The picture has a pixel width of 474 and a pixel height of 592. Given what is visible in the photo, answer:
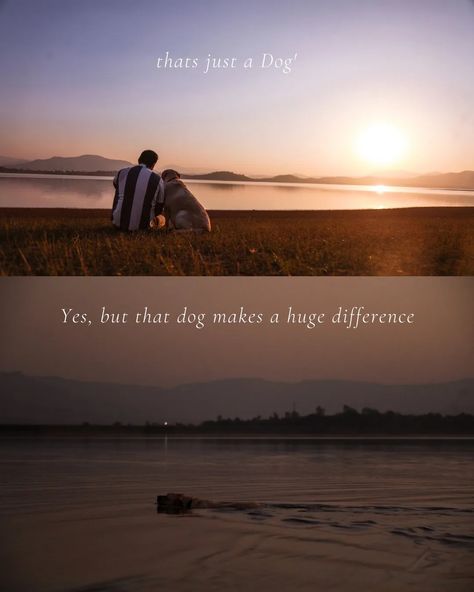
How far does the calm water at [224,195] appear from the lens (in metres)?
6.24

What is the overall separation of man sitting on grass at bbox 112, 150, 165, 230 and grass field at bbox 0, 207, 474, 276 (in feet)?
0.23

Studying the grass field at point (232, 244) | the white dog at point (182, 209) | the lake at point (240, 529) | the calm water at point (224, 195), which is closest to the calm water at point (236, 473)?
the lake at point (240, 529)

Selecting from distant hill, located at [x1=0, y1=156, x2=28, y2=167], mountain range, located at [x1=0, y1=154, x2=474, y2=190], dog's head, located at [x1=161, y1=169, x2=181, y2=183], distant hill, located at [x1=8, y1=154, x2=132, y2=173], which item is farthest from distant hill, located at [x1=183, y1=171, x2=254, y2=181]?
distant hill, located at [x1=0, y1=156, x2=28, y2=167]

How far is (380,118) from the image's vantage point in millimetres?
6305

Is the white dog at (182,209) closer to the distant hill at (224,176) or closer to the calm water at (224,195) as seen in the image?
the calm water at (224,195)

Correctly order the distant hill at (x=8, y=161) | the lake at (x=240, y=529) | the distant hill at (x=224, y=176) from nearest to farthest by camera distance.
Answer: the lake at (x=240, y=529) < the distant hill at (x=8, y=161) < the distant hill at (x=224, y=176)

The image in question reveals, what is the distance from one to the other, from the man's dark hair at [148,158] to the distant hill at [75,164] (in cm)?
7

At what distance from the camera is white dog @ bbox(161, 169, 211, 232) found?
6125 mm

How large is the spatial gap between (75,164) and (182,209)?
2.33 ft

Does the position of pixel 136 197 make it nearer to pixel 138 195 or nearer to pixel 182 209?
pixel 138 195

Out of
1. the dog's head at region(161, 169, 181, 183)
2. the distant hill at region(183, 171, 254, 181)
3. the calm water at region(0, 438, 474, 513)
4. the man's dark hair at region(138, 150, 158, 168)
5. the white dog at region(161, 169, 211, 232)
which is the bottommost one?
the calm water at region(0, 438, 474, 513)

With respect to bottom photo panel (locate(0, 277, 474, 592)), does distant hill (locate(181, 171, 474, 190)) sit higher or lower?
higher

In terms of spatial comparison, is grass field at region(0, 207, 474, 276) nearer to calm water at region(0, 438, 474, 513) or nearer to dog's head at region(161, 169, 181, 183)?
dog's head at region(161, 169, 181, 183)

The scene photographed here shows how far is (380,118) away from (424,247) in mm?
806
